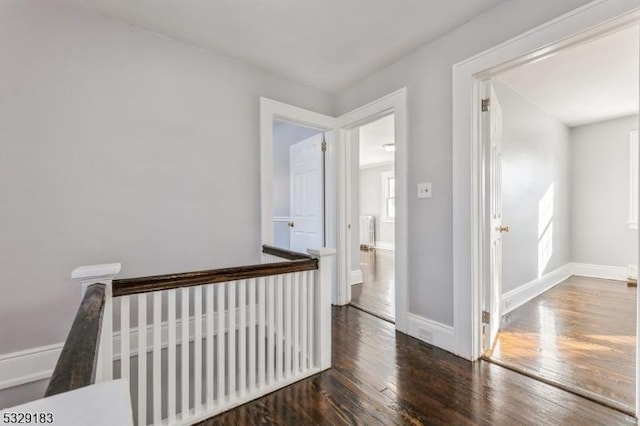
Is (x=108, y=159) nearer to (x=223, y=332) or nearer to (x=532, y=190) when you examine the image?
(x=223, y=332)

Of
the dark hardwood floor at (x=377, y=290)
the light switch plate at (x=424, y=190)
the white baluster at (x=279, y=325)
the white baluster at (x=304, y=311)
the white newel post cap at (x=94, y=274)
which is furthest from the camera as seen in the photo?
the dark hardwood floor at (x=377, y=290)

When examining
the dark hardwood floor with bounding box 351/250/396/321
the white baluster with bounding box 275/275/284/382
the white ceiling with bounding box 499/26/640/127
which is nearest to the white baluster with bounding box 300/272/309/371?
the white baluster with bounding box 275/275/284/382

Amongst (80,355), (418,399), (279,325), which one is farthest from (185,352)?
(418,399)

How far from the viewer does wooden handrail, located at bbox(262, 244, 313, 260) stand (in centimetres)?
204

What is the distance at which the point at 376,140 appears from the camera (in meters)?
5.37

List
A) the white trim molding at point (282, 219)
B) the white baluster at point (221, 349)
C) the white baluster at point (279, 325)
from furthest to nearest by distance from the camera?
the white trim molding at point (282, 219) → the white baluster at point (279, 325) → the white baluster at point (221, 349)

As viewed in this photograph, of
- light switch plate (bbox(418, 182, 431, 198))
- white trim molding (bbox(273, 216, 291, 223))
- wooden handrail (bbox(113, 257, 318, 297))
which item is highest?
light switch plate (bbox(418, 182, 431, 198))

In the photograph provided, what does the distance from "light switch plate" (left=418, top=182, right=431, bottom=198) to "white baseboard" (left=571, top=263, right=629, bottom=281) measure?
157 inches

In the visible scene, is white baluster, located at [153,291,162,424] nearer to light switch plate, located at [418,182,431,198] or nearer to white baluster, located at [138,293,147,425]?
white baluster, located at [138,293,147,425]

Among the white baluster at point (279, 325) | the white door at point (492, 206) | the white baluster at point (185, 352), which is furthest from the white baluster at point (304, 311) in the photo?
the white door at point (492, 206)

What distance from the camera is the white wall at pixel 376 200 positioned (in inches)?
301

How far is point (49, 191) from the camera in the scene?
1.82 m

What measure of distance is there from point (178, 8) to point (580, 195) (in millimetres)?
5834

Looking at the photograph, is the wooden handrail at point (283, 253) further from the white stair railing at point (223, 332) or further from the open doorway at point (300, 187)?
the open doorway at point (300, 187)
